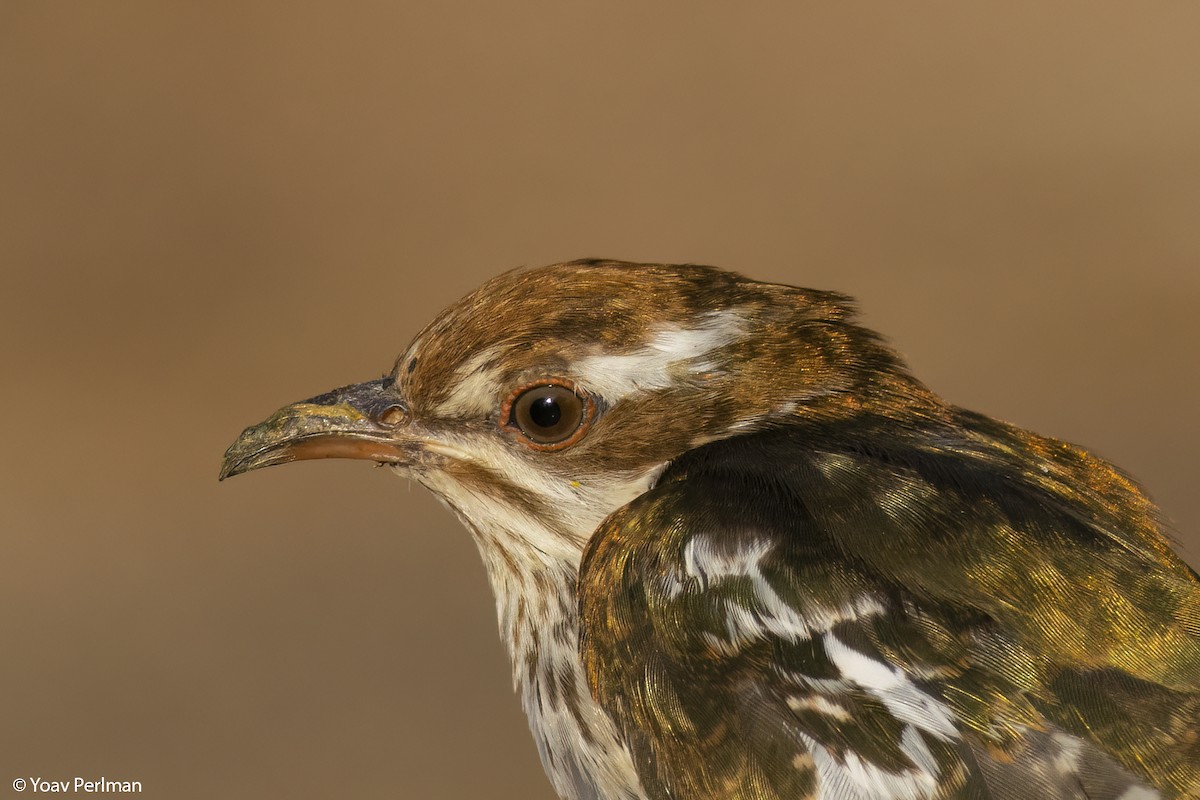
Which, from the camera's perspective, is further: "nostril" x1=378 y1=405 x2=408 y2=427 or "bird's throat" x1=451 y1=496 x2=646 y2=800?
"nostril" x1=378 y1=405 x2=408 y2=427

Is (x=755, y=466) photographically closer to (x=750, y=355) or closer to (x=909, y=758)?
(x=750, y=355)

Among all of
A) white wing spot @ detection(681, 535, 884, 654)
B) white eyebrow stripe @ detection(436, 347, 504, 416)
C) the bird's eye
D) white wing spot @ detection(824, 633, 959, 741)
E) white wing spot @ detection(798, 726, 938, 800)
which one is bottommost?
white wing spot @ detection(798, 726, 938, 800)

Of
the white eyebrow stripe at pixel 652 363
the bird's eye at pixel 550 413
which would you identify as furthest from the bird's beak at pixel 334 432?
the white eyebrow stripe at pixel 652 363

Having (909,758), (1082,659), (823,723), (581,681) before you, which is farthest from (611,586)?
(1082,659)

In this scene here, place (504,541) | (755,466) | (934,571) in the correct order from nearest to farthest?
1. (934,571)
2. (755,466)
3. (504,541)

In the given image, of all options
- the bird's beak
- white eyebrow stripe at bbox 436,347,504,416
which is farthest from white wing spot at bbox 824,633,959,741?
the bird's beak

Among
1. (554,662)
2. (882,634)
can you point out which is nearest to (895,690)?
(882,634)

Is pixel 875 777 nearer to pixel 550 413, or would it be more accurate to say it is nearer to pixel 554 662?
pixel 554 662

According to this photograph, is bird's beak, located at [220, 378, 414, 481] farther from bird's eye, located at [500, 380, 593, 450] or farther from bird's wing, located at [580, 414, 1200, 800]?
bird's wing, located at [580, 414, 1200, 800]
